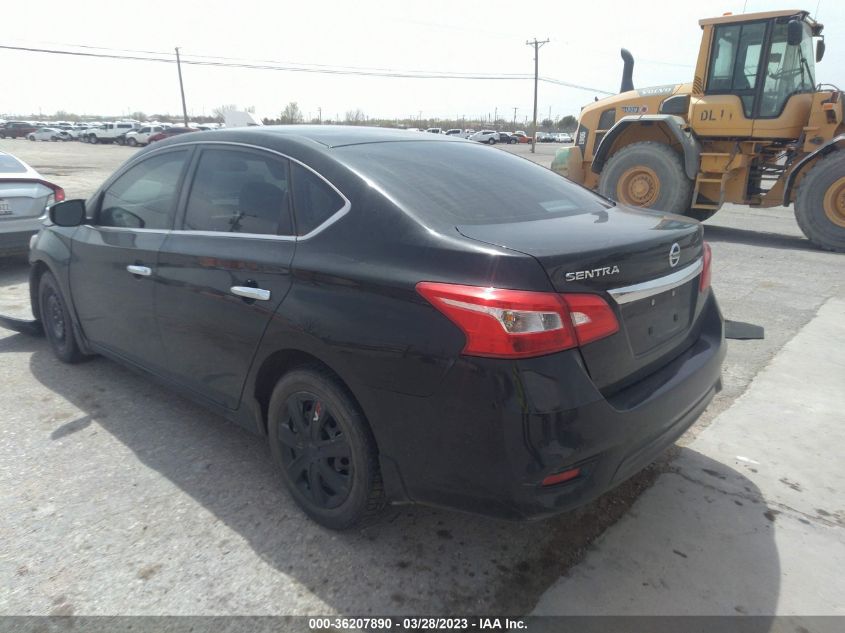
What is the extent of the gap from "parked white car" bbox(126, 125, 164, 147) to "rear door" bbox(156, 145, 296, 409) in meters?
52.2

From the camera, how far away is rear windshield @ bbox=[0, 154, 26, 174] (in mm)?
7381

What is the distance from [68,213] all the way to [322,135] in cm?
194

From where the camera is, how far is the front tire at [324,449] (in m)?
2.43

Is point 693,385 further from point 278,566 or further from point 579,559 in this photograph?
point 278,566

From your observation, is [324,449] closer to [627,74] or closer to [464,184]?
[464,184]

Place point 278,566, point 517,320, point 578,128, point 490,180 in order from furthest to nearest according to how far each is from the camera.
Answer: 1. point 578,128
2. point 490,180
3. point 278,566
4. point 517,320

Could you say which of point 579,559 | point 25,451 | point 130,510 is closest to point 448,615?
point 579,559

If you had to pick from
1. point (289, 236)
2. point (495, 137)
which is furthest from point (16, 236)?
point (495, 137)

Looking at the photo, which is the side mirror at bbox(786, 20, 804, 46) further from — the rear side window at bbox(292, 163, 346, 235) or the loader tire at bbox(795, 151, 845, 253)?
the rear side window at bbox(292, 163, 346, 235)

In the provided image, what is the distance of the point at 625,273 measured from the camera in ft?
7.39

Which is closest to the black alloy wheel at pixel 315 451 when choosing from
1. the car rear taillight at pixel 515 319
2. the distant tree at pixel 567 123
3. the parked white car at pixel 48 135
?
the car rear taillight at pixel 515 319

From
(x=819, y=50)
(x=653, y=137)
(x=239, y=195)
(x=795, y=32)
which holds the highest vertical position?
(x=795, y=32)

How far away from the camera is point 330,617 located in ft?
7.23

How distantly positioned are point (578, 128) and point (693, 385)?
35.1 feet
